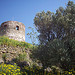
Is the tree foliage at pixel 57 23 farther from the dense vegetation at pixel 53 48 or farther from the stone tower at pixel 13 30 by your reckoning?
the stone tower at pixel 13 30

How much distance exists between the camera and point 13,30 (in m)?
16.2

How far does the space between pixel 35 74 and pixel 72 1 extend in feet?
20.5

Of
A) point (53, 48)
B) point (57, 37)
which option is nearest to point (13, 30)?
point (57, 37)

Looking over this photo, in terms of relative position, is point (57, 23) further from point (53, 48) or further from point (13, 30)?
point (13, 30)

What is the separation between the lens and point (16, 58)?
30.1ft

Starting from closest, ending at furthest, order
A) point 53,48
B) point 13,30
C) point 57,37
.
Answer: point 53,48
point 57,37
point 13,30

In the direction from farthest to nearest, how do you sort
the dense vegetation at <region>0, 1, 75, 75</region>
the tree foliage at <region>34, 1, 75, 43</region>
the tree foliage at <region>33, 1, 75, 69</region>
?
the tree foliage at <region>34, 1, 75, 43</region> → the tree foliage at <region>33, 1, 75, 69</region> → the dense vegetation at <region>0, 1, 75, 75</region>

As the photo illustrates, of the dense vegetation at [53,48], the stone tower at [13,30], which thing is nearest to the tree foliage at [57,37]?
the dense vegetation at [53,48]

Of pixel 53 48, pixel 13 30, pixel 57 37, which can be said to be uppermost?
pixel 13 30

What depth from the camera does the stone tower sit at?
15.9 metres

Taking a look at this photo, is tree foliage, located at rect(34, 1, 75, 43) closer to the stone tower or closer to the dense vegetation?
the dense vegetation

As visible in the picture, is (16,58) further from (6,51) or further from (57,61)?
(57,61)

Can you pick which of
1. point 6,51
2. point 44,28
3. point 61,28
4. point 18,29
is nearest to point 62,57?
point 61,28

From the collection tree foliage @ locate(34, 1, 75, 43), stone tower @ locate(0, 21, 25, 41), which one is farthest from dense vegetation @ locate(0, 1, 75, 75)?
stone tower @ locate(0, 21, 25, 41)
